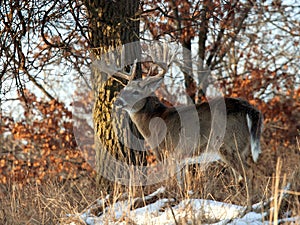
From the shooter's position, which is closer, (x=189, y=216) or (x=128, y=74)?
(x=189, y=216)

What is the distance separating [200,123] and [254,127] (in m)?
0.75

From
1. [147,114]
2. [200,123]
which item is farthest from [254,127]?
[147,114]

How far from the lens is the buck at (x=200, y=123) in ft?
21.5

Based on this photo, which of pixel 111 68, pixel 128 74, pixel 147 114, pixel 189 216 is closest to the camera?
pixel 189 216

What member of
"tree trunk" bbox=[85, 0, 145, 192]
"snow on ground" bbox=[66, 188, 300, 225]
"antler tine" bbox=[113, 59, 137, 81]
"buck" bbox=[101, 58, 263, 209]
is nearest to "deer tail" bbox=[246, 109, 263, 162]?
"buck" bbox=[101, 58, 263, 209]

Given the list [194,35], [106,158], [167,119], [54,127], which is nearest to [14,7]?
[106,158]

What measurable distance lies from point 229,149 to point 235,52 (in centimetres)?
853

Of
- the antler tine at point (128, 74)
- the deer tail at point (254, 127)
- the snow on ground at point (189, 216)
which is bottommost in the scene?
the snow on ground at point (189, 216)

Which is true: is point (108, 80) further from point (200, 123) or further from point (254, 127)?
point (254, 127)

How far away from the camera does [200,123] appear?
22.6 ft

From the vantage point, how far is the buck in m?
6.56

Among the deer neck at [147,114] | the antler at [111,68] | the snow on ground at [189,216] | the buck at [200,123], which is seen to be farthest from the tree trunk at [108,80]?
the snow on ground at [189,216]

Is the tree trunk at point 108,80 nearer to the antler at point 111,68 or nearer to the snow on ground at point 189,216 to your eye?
the antler at point 111,68

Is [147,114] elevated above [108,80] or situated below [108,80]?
below
